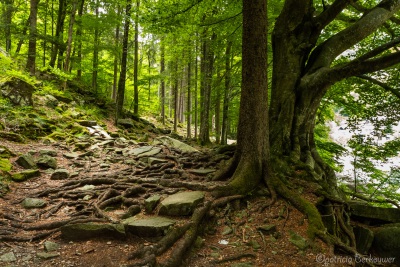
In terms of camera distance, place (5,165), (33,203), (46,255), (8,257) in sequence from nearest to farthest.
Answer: (8,257)
(46,255)
(33,203)
(5,165)

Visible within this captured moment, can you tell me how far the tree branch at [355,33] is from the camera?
22.9 ft

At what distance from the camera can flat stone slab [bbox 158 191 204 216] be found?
15.7ft

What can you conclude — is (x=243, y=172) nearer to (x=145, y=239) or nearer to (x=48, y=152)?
(x=145, y=239)

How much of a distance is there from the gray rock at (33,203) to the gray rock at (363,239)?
23.5 ft

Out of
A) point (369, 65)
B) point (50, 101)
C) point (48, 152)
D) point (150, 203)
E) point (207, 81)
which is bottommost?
point (150, 203)

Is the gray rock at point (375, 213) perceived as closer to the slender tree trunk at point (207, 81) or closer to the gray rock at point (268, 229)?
the gray rock at point (268, 229)

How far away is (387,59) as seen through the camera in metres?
5.53

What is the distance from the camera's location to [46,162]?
764cm

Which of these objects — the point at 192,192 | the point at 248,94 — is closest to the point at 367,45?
the point at 248,94

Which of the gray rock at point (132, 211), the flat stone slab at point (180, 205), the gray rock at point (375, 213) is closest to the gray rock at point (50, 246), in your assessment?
the gray rock at point (132, 211)

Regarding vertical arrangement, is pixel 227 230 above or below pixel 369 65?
below

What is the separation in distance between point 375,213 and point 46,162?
30.8 ft

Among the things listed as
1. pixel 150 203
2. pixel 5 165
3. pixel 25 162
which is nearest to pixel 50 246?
pixel 150 203

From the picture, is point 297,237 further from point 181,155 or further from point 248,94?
point 181,155
